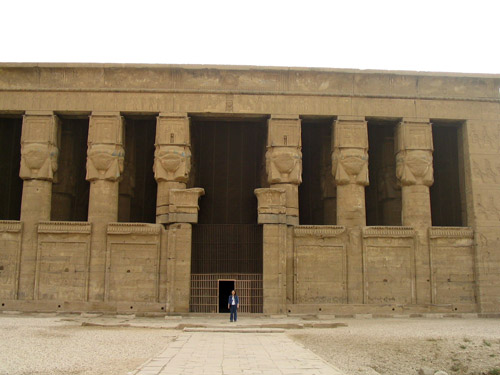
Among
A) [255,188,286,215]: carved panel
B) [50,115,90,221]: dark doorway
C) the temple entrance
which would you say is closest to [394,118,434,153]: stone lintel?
[255,188,286,215]: carved panel

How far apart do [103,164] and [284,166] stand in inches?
237

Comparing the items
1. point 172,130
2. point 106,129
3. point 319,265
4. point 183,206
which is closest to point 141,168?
point 106,129

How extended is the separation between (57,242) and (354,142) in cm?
1039

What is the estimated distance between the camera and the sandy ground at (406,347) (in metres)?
9.01

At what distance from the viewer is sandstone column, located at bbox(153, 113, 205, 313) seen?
16312 mm

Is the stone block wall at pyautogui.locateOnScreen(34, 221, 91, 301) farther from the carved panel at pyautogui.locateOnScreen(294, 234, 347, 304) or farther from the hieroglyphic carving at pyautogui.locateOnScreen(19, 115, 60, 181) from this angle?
the carved panel at pyautogui.locateOnScreen(294, 234, 347, 304)

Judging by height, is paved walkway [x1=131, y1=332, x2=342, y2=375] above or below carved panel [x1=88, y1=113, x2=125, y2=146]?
below

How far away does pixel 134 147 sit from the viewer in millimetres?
20281

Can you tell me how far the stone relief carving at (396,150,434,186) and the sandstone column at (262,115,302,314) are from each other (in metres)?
3.59

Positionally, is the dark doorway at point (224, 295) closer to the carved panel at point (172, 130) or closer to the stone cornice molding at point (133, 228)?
the stone cornice molding at point (133, 228)

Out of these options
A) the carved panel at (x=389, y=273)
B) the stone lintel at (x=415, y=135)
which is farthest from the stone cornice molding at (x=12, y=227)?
the stone lintel at (x=415, y=135)

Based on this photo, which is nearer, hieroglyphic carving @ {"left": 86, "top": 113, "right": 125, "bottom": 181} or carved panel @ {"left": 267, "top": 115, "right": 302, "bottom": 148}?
hieroglyphic carving @ {"left": 86, "top": 113, "right": 125, "bottom": 181}

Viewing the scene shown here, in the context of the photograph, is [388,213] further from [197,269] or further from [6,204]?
[6,204]

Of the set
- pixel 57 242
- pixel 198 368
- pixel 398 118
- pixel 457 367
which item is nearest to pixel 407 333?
pixel 457 367
